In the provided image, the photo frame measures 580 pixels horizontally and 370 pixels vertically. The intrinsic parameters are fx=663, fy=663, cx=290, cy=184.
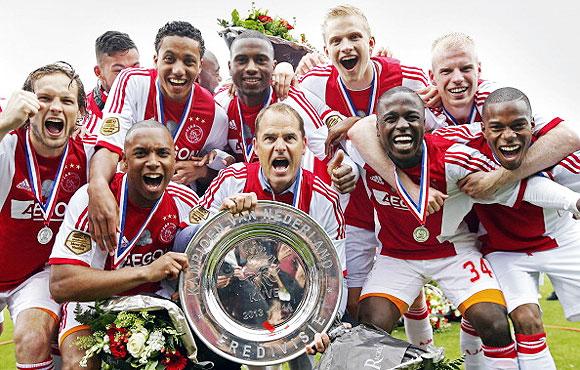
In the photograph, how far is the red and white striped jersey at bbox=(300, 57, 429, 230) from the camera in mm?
4820

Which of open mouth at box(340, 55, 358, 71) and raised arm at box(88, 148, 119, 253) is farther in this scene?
open mouth at box(340, 55, 358, 71)

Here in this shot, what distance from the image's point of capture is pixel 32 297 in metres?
4.14

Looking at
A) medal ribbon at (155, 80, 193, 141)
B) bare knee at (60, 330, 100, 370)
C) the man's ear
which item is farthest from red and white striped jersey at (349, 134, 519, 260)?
bare knee at (60, 330, 100, 370)

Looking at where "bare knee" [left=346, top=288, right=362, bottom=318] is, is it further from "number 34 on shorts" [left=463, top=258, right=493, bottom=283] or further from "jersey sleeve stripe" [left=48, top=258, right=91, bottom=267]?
"jersey sleeve stripe" [left=48, top=258, right=91, bottom=267]

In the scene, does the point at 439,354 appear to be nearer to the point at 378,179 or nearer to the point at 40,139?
the point at 378,179

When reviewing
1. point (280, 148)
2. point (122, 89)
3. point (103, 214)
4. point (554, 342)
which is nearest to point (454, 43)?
point (280, 148)

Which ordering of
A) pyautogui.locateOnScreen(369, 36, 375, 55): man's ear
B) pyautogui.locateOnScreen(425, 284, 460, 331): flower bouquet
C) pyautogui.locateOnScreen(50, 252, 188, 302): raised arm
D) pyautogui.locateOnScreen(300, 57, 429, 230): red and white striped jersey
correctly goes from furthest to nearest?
pyautogui.locateOnScreen(425, 284, 460, 331): flower bouquet < pyautogui.locateOnScreen(369, 36, 375, 55): man's ear < pyautogui.locateOnScreen(300, 57, 429, 230): red and white striped jersey < pyautogui.locateOnScreen(50, 252, 188, 302): raised arm

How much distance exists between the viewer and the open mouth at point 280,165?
405 cm

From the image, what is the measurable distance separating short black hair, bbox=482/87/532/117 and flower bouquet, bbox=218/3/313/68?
266cm

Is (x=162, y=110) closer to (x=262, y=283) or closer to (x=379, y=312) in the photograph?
(x=262, y=283)

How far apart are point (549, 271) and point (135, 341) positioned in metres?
2.59

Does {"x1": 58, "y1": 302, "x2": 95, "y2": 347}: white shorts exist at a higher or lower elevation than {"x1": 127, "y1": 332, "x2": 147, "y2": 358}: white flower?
lower

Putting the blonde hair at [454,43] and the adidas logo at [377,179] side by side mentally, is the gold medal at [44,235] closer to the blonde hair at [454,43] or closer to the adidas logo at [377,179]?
the adidas logo at [377,179]

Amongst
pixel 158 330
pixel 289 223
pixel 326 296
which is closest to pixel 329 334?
pixel 326 296
